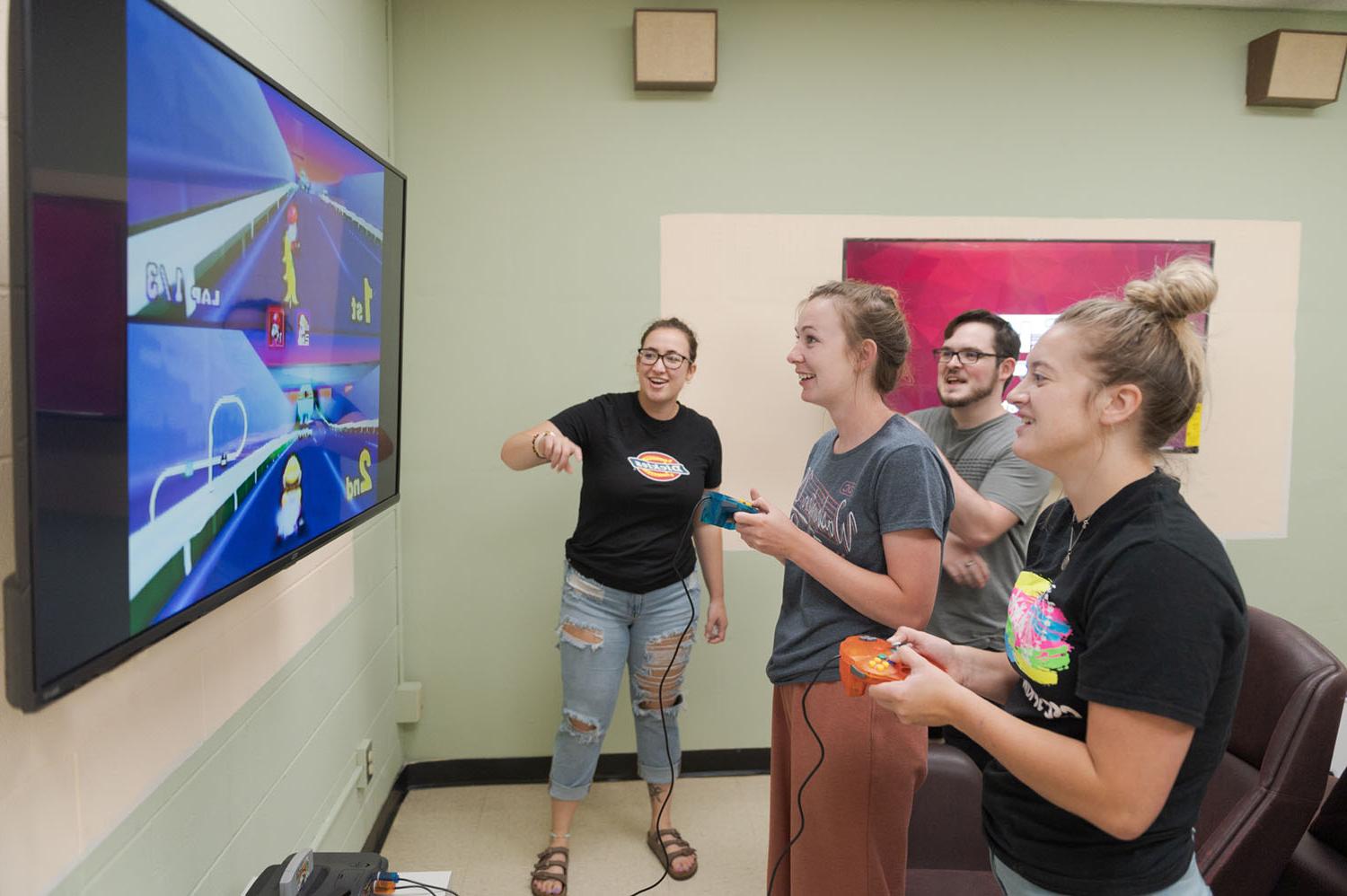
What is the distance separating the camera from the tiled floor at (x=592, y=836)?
7.85 feet

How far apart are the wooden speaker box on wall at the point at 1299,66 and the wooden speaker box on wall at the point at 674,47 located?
6.67 feet

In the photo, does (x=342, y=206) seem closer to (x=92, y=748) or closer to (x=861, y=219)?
(x=92, y=748)

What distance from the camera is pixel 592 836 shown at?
2.62 meters

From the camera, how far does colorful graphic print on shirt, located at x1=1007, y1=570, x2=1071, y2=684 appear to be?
1.05 metres

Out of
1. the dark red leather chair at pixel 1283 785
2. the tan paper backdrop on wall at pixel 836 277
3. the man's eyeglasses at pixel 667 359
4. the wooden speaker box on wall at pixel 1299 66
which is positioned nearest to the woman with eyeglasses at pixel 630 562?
the man's eyeglasses at pixel 667 359

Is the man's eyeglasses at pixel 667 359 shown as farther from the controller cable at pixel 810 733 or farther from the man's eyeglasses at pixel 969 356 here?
the controller cable at pixel 810 733

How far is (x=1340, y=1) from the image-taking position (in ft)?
9.46

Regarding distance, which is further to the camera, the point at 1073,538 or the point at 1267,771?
the point at 1267,771

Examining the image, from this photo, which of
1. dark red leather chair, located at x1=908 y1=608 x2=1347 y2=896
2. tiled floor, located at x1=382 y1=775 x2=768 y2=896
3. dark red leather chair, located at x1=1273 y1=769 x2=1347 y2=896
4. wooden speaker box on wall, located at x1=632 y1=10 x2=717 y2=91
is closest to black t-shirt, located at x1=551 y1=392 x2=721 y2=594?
tiled floor, located at x1=382 y1=775 x2=768 y2=896

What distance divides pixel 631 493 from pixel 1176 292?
5.02 ft

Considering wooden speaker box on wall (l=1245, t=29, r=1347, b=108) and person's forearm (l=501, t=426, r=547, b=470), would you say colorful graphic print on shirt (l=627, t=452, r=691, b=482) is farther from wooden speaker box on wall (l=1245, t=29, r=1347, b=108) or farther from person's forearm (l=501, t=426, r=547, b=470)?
wooden speaker box on wall (l=1245, t=29, r=1347, b=108)

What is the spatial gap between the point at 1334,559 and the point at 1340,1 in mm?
2092

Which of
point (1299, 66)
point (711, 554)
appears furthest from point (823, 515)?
point (1299, 66)

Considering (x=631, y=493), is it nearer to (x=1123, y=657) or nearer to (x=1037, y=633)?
(x=1037, y=633)
